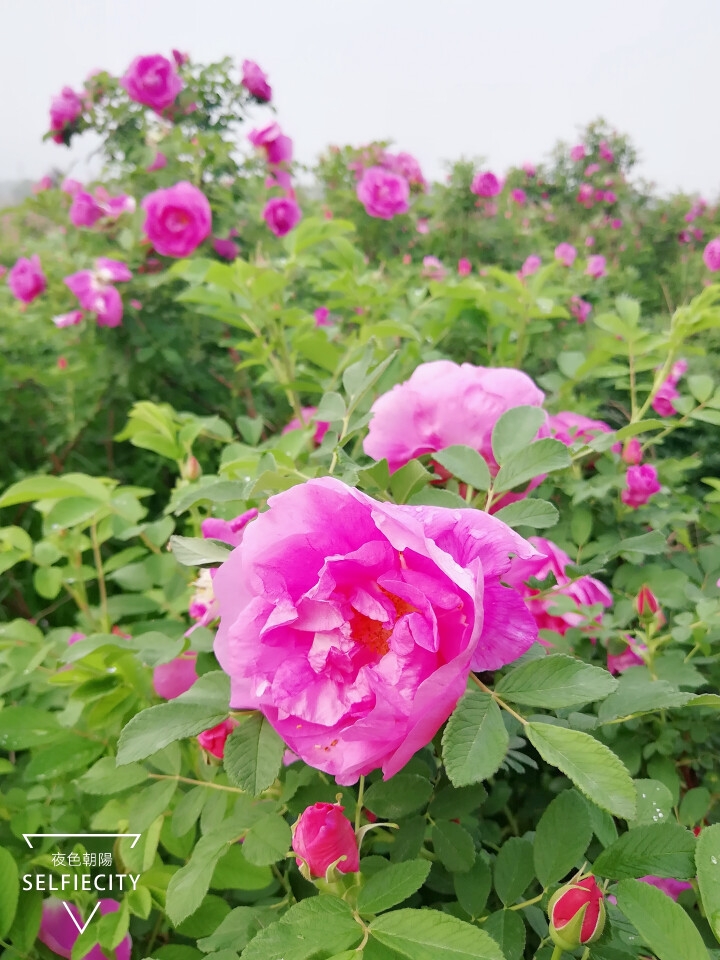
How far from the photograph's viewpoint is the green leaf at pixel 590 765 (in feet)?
0.97

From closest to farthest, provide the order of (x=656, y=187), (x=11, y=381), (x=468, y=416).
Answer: (x=468, y=416) → (x=11, y=381) → (x=656, y=187)

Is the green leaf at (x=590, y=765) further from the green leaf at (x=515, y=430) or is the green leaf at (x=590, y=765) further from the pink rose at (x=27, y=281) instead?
the pink rose at (x=27, y=281)

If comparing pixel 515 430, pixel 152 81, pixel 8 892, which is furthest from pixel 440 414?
pixel 152 81

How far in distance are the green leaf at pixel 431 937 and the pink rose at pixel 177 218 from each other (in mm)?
1393

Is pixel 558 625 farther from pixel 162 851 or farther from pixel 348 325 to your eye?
pixel 348 325

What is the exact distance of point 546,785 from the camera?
1.85ft

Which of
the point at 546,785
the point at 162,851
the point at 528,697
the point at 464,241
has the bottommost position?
the point at 162,851

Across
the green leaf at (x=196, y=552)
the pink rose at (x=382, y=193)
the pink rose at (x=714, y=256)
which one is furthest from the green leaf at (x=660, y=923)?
the pink rose at (x=382, y=193)

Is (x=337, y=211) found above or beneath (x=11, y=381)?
above

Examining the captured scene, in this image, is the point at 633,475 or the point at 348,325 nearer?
the point at 633,475

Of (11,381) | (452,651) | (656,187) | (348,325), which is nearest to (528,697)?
(452,651)

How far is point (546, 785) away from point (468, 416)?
13.9 inches

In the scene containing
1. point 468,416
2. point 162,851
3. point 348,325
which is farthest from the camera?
point 348,325

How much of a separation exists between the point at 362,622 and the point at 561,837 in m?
0.21
